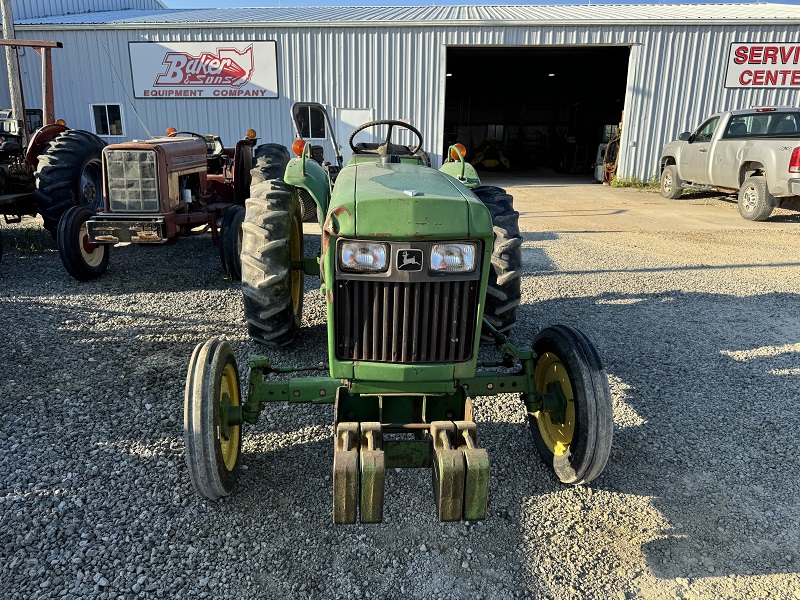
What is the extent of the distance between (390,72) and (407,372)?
14.6 metres

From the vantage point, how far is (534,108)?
101 ft

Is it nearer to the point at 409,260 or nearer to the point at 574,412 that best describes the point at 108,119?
the point at 409,260

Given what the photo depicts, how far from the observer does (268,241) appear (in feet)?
12.7

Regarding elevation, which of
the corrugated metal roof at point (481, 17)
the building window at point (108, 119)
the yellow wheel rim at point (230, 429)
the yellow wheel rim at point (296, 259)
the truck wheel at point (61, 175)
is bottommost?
the yellow wheel rim at point (230, 429)

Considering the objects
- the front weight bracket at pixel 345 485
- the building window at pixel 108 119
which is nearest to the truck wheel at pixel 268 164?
the front weight bracket at pixel 345 485

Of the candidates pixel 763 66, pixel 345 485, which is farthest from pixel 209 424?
pixel 763 66

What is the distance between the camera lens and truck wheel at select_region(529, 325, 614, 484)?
2.63m

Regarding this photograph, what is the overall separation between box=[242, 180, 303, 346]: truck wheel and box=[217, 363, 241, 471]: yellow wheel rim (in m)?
0.98

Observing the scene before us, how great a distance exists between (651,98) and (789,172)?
7.36m

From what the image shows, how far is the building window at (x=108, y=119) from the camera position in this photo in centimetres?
1619

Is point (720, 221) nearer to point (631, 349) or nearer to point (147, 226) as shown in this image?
point (631, 349)

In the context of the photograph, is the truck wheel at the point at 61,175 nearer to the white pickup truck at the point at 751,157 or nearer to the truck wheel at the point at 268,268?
the truck wheel at the point at 268,268

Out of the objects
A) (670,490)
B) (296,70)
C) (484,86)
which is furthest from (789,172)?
(484,86)

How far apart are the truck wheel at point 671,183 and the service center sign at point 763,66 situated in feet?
13.3
